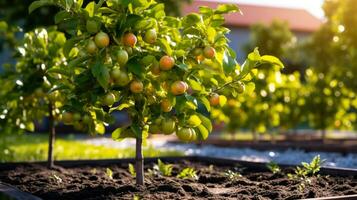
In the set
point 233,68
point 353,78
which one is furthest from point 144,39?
point 353,78

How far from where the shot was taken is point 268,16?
46719mm

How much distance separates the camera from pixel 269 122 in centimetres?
1552

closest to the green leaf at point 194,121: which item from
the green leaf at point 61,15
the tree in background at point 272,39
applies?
the green leaf at point 61,15

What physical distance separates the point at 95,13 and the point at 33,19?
16.9 metres

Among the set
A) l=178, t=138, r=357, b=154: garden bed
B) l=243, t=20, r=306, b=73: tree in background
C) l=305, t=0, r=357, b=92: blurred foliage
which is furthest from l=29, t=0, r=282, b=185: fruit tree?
l=243, t=20, r=306, b=73: tree in background

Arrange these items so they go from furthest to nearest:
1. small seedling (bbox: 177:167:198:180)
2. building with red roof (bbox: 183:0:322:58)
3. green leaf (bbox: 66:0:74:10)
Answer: building with red roof (bbox: 183:0:322:58)
small seedling (bbox: 177:167:198:180)
green leaf (bbox: 66:0:74:10)

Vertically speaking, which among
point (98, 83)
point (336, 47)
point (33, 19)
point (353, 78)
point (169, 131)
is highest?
point (33, 19)

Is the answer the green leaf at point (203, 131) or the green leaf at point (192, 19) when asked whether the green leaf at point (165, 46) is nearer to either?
the green leaf at point (192, 19)

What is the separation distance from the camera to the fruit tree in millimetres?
4320

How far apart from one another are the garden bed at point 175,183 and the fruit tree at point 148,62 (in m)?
0.47

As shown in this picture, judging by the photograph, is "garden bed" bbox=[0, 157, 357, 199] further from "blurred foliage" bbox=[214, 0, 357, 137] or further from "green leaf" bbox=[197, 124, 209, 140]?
"blurred foliage" bbox=[214, 0, 357, 137]

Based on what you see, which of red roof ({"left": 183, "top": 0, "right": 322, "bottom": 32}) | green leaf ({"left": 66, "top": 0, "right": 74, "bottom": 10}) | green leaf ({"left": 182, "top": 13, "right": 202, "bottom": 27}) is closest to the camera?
green leaf ({"left": 66, "top": 0, "right": 74, "bottom": 10})

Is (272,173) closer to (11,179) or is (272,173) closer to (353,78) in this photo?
(11,179)

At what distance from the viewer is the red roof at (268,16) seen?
43.9 m
